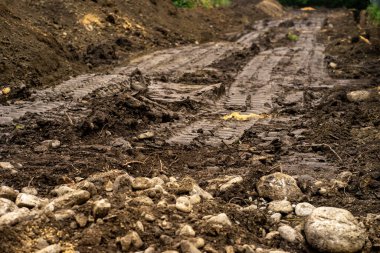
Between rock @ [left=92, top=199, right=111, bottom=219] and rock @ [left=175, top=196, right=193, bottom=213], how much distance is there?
1.76 ft

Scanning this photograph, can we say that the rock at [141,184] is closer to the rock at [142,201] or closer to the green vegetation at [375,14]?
the rock at [142,201]

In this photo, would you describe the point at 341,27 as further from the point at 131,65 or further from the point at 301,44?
the point at 131,65

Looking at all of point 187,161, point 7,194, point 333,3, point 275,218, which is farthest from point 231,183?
point 333,3

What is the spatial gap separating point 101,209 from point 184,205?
2.12 ft

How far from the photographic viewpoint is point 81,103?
29.7 feet

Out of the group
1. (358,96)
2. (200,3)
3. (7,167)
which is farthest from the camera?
(200,3)

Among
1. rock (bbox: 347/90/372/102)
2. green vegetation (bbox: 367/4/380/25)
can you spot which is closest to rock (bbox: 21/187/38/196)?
rock (bbox: 347/90/372/102)

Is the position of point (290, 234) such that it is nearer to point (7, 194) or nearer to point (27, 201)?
point (27, 201)

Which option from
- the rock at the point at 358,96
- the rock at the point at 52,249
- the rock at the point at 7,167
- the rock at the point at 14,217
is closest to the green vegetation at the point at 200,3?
the rock at the point at 358,96

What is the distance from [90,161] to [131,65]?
24.6ft

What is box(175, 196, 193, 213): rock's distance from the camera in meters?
3.89

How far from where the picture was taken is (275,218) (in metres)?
4.29

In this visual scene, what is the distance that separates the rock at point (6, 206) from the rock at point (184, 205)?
3.99 feet

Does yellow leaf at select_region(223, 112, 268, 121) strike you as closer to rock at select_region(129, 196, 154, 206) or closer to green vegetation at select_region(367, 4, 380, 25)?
rock at select_region(129, 196, 154, 206)
